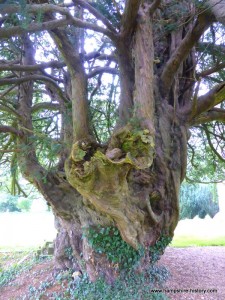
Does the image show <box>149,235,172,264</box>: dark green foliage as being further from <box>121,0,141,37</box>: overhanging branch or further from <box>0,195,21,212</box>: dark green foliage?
<box>0,195,21,212</box>: dark green foliage

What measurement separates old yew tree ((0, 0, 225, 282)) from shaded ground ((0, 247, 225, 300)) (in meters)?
0.48

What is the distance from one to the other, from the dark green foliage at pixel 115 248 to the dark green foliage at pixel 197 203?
601 inches

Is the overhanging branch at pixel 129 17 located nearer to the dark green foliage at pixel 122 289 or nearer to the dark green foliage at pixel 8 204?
the dark green foliage at pixel 122 289

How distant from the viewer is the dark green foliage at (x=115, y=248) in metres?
4.24

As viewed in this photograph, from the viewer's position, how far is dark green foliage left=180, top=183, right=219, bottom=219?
1902cm

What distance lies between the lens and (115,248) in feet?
14.0

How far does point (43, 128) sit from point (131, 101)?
275 cm

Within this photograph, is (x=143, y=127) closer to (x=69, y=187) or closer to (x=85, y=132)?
(x=85, y=132)

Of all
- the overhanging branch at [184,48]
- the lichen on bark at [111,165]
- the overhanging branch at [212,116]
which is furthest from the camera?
the overhanging branch at [212,116]

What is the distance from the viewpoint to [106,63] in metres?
5.14

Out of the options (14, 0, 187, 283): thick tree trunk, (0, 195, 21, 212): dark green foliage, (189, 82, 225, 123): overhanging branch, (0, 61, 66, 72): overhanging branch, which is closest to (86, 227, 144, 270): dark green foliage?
(14, 0, 187, 283): thick tree trunk

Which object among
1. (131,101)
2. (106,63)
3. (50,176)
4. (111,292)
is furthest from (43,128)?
(111,292)

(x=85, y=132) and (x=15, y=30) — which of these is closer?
(x=15, y=30)

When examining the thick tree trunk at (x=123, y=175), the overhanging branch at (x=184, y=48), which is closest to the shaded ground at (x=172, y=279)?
the thick tree trunk at (x=123, y=175)
